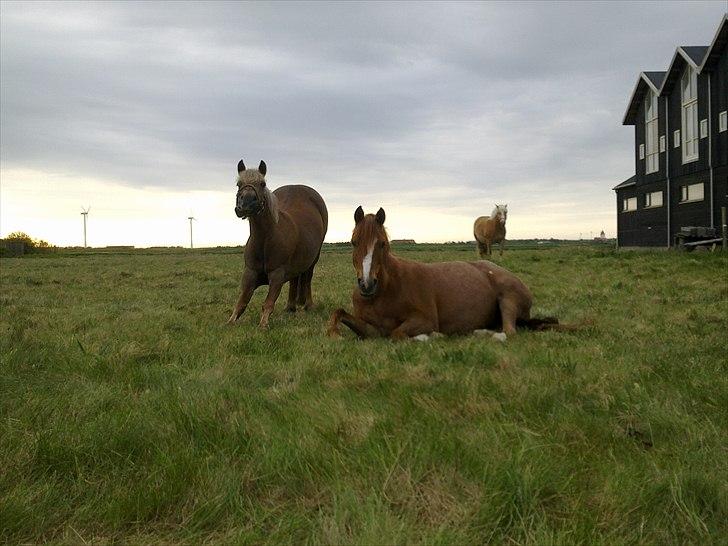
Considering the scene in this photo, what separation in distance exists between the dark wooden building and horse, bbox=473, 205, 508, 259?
8820 millimetres

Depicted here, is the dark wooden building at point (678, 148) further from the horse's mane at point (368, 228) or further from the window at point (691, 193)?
the horse's mane at point (368, 228)

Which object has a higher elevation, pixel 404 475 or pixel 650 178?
pixel 650 178

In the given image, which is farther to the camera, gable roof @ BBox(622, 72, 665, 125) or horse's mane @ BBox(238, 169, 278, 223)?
gable roof @ BBox(622, 72, 665, 125)

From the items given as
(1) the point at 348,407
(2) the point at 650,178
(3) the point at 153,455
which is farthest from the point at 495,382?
(2) the point at 650,178

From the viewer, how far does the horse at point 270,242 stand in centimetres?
780

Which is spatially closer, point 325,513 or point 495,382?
point 325,513

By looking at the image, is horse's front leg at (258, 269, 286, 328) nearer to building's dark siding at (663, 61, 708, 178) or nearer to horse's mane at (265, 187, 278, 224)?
horse's mane at (265, 187, 278, 224)

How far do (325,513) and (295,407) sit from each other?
4.25ft

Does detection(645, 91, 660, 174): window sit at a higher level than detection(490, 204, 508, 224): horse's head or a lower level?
higher

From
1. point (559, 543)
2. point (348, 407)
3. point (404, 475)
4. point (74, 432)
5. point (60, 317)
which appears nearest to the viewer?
point (559, 543)

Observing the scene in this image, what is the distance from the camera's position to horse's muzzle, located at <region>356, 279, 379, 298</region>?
5.88 m

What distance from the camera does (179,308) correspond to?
10.2m

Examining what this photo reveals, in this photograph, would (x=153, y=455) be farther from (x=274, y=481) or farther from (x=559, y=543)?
(x=559, y=543)

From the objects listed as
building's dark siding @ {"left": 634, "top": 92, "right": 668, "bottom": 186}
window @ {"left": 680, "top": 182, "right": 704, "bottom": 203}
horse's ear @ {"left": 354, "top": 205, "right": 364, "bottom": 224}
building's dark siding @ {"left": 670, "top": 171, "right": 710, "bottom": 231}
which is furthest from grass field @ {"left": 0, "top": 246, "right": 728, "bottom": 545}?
building's dark siding @ {"left": 634, "top": 92, "right": 668, "bottom": 186}
